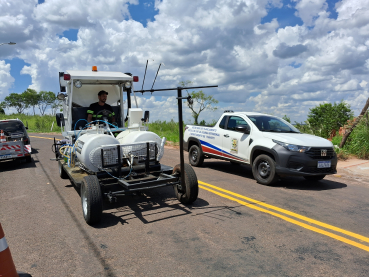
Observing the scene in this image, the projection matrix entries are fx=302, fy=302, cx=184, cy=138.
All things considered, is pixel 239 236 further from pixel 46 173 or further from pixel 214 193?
pixel 46 173

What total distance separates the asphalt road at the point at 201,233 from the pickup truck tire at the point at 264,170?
0.31 meters

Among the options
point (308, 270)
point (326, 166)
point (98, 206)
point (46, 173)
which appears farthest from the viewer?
point (46, 173)

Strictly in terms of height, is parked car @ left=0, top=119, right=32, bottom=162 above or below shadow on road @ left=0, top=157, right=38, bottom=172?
above

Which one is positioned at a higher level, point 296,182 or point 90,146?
point 90,146

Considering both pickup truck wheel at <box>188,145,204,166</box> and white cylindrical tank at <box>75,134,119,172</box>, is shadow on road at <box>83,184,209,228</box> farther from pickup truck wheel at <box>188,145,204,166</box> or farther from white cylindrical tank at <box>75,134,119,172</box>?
pickup truck wheel at <box>188,145,204,166</box>

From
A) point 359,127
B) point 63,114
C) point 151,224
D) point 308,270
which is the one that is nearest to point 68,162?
point 63,114

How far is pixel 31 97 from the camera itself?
70.5 metres

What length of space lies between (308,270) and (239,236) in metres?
1.13

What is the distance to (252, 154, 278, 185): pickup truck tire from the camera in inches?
292

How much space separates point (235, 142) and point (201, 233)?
4585 millimetres

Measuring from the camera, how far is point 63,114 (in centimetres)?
831

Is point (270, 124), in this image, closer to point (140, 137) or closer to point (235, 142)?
point (235, 142)

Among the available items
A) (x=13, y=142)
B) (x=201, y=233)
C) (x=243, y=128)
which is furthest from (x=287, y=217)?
(x=13, y=142)

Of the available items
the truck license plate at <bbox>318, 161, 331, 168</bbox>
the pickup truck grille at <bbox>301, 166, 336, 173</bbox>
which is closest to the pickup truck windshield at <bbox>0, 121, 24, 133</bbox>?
the pickup truck grille at <bbox>301, 166, 336, 173</bbox>
